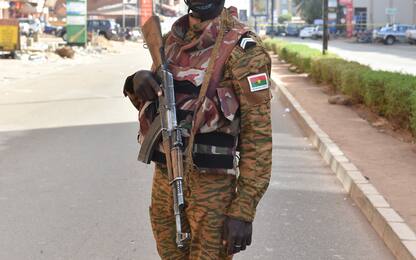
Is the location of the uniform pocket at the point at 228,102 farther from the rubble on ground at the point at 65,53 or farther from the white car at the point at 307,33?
the white car at the point at 307,33

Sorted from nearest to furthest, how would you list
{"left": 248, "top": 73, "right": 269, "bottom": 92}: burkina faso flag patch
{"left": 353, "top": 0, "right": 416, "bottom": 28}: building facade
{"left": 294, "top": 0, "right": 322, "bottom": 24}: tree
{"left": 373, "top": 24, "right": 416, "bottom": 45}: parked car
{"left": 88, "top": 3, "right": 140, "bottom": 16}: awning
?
{"left": 248, "top": 73, "right": 269, "bottom": 92}: burkina faso flag patch < {"left": 373, "top": 24, "right": 416, "bottom": 45}: parked car < {"left": 353, "top": 0, "right": 416, "bottom": 28}: building facade < {"left": 88, "top": 3, "right": 140, "bottom": 16}: awning < {"left": 294, "top": 0, "right": 322, "bottom": 24}: tree

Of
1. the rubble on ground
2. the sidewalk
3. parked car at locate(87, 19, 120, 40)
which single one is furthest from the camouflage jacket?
parked car at locate(87, 19, 120, 40)

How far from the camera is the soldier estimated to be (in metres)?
2.33

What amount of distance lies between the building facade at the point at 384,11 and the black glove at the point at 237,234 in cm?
6333

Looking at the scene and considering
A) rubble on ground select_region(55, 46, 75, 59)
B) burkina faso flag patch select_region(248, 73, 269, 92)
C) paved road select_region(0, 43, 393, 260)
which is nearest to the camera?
burkina faso flag patch select_region(248, 73, 269, 92)

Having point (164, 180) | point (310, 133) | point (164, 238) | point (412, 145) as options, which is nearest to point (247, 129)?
point (164, 180)

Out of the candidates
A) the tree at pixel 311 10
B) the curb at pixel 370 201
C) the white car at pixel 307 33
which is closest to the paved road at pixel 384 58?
the curb at pixel 370 201

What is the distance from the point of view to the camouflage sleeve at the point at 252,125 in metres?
2.31

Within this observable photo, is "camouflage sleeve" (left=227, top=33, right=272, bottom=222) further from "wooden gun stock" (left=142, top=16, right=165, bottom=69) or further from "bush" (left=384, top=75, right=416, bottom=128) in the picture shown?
"bush" (left=384, top=75, right=416, bottom=128)

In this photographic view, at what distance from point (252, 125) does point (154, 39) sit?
517 millimetres

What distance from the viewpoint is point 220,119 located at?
7.72 feet

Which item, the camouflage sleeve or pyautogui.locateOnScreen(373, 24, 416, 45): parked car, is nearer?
the camouflage sleeve

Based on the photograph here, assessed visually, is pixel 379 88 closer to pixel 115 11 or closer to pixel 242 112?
pixel 242 112

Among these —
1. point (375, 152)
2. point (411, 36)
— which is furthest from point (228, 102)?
point (411, 36)
